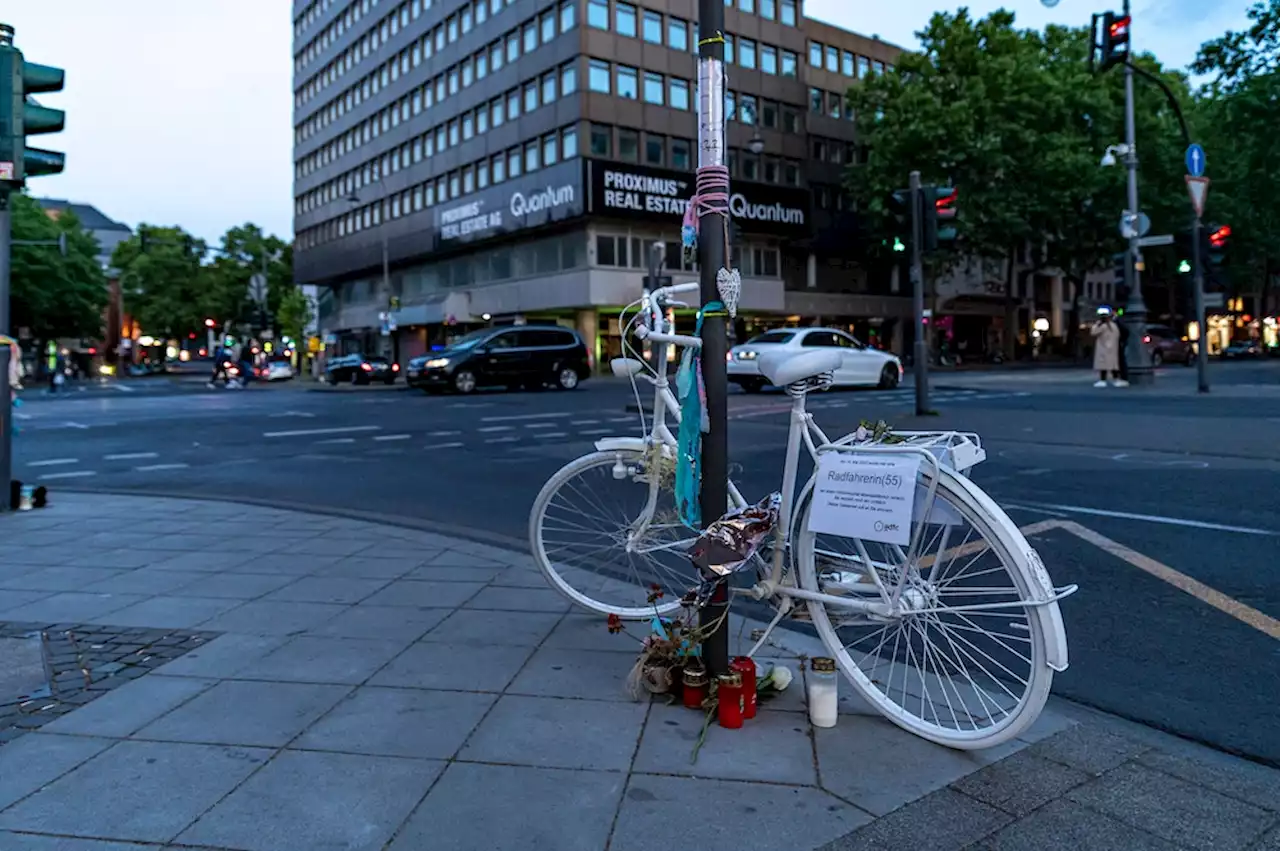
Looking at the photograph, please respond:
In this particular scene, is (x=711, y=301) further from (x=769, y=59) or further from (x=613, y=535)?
(x=769, y=59)

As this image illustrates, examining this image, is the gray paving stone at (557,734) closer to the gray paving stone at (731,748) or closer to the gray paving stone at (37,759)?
the gray paving stone at (731,748)

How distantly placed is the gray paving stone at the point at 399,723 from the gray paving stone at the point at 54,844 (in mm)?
664

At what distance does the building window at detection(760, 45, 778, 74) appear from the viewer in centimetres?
4794

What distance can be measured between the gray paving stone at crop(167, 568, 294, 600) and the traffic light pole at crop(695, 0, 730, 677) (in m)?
2.74

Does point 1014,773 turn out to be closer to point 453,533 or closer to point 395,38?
point 453,533

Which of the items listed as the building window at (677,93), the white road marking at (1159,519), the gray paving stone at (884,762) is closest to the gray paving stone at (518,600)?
the gray paving stone at (884,762)

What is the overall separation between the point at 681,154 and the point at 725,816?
44.7m

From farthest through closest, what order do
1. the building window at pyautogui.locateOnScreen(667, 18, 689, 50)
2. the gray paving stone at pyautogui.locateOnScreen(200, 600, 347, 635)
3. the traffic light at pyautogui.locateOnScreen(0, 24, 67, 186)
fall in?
the building window at pyautogui.locateOnScreen(667, 18, 689, 50)
the traffic light at pyautogui.locateOnScreen(0, 24, 67, 186)
the gray paving stone at pyautogui.locateOnScreen(200, 600, 347, 635)

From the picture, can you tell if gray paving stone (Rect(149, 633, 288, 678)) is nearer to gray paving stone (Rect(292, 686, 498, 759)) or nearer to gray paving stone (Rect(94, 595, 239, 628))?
gray paving stone (Rect(94, 595, 239, 628))

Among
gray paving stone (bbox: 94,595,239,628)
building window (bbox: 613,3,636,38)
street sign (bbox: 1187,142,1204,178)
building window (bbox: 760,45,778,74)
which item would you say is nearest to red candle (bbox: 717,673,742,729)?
gray paving stone (bbox: 94,595,239,628)

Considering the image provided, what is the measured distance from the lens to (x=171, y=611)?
4664mm

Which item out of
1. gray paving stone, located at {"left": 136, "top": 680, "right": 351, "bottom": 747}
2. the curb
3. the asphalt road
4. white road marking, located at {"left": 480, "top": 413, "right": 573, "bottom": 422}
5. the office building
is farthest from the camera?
the office building

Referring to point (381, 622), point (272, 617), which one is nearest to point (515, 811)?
point (381, 622)

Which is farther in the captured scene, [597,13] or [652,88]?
[652,88]
